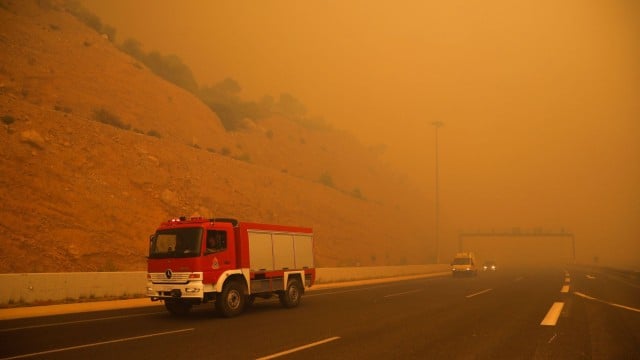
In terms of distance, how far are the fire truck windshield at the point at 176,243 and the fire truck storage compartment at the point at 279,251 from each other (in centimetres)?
193

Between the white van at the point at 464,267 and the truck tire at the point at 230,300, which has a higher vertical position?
the truck tire at the point at 230,300

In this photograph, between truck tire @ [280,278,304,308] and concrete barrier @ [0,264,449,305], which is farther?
truck tire @ [280,278,304,308]

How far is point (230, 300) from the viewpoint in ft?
50.5

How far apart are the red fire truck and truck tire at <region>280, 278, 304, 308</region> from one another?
45 millimetres

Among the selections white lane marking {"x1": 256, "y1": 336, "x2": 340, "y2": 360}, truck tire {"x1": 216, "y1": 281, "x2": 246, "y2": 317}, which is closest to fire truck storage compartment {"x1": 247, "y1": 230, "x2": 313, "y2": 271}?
truck tire {"x1": 216, "y1": 281, "x2": 246, "y2": 317}

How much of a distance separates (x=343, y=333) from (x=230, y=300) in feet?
16.0

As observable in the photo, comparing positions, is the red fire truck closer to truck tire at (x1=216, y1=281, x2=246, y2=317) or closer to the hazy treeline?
truck tire at (x1=216, y1=281, x2=246, y2=317)

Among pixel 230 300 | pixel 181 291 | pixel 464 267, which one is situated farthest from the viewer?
pixel 464 267

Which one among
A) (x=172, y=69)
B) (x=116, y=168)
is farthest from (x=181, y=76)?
(x=116, y=168)

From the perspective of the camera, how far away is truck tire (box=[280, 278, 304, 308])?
58.5 ft

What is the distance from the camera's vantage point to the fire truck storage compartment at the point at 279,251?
16.5m


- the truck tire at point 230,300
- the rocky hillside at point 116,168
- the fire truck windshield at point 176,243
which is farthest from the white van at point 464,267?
the fire truck windshield at point 176,243

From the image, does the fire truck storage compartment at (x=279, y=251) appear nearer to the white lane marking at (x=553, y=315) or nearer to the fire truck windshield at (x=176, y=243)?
the fire truck windshield at (x=176, y=243)

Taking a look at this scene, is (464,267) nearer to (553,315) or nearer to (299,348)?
(553,315)
